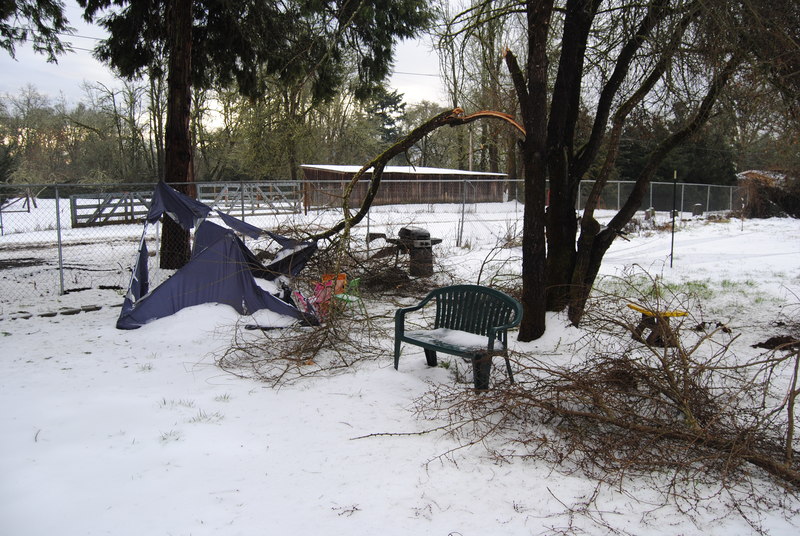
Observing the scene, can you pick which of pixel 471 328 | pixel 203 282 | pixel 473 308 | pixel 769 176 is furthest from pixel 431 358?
pixel 769 176

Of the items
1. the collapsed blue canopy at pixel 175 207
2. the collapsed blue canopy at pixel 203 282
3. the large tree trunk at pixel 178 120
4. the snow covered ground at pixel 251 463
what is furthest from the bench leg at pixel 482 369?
the large tree trunk at pixel 178 120

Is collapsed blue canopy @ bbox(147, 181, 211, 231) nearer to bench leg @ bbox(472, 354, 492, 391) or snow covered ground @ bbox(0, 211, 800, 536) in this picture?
snow covered ground @ bbox(0, 211, 800, 536)

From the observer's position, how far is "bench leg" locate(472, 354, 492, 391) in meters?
4.34

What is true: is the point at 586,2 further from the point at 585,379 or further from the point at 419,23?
the point at 419,23

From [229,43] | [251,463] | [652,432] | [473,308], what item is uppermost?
[229,43]

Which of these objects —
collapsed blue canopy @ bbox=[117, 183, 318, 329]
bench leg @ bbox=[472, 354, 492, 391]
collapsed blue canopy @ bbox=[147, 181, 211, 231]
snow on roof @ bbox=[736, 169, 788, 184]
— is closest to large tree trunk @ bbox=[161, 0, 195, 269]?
collapsed blue canopy @ bbox=[147, 181, 211, 231]

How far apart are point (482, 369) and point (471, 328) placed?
2.55 feet

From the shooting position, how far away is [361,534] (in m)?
2.73

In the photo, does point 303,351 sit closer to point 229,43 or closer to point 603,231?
point 603,231

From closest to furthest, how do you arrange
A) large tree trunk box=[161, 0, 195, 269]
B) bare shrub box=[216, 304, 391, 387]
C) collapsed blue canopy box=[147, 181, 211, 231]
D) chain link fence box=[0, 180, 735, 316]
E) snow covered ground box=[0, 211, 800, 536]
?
snow covered ground box=[0, 211, 800, 536]
bare shrub box=[216, 304, 391, 387]
collapsed blue canopy box=[147, 181, 211, 231]
chain link fence box=[0, 180, 735, 316]
large tree trunk box=[161, 0, 195, 269]

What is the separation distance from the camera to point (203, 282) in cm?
691

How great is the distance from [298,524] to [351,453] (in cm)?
81

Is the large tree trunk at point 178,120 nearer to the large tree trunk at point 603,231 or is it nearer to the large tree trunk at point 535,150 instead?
the large tree trunk at point 535,150

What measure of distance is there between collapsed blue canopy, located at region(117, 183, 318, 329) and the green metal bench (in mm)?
1967
